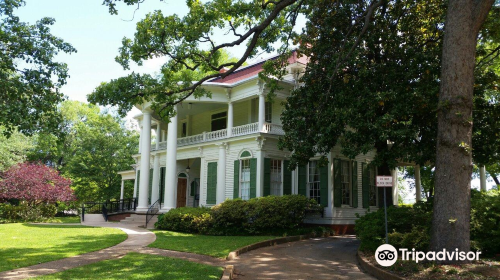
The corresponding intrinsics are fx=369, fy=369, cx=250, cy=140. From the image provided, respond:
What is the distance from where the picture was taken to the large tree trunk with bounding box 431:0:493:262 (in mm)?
7766

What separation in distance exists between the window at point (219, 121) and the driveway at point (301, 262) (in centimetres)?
1113

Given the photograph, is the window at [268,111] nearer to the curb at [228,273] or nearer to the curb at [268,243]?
the curb at [268,243]

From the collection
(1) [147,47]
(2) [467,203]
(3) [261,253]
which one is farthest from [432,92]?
(1) [147,47]

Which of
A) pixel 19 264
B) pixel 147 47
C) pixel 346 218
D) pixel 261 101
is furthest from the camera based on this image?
pixel 261 101

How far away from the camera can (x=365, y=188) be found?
65.5 ft

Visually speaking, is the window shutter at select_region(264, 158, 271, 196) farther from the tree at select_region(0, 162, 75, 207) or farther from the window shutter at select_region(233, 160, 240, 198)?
the tree at select_region(0, 162, 75, 207)

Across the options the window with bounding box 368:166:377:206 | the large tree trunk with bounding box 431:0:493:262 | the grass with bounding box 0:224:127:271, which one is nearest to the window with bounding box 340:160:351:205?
the window with bounding box 368:166:377:206

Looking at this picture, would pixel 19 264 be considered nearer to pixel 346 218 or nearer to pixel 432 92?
→ pixel 432 92

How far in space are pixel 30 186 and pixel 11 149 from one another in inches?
341

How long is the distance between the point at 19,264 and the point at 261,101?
12865 mm

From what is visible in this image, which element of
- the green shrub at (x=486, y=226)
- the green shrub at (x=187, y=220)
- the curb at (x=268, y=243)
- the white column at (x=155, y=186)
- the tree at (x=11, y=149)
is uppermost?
the tree at (x=11, y=149)

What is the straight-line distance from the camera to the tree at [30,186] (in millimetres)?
23797

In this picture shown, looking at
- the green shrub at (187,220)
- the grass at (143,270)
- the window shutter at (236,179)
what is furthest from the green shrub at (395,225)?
the window shutter at (236,179)

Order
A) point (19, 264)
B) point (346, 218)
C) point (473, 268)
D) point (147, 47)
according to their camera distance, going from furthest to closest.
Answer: point (346, 218) → point (147, 47) → point (19, 264) → point (473, 268)
